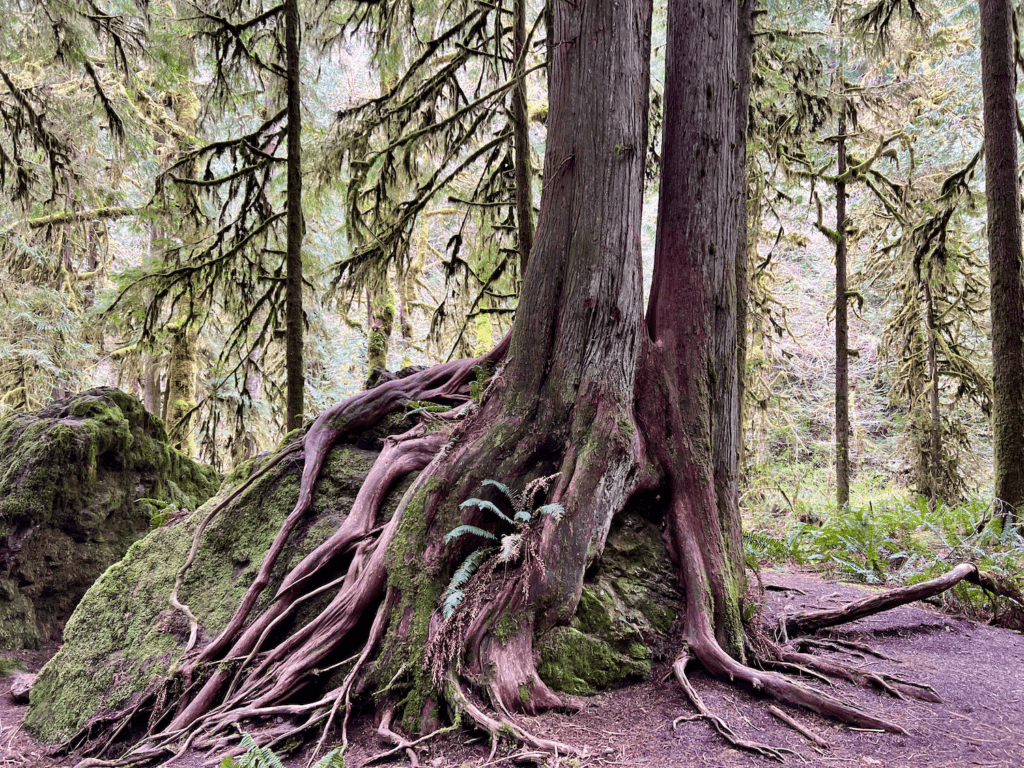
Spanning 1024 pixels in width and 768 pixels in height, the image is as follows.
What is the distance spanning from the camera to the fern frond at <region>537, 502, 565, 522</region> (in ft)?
9.76

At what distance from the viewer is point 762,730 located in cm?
259

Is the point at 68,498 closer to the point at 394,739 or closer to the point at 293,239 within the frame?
the point at 293,239

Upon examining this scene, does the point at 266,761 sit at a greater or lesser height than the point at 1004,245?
lesser

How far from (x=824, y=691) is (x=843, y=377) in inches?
261

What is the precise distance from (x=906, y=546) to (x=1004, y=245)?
3234 mm

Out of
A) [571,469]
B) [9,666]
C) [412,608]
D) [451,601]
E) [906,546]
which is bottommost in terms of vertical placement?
[9,666]

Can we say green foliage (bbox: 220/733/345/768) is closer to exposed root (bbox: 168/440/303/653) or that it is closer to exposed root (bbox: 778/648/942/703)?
exposed root (bbox: 168/440/303/653)

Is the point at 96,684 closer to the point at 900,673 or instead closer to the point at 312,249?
the point at 900,673

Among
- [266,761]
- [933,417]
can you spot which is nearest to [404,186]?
[266,761]

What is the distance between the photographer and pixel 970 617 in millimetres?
4359

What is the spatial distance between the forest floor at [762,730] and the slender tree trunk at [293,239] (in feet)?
10.7

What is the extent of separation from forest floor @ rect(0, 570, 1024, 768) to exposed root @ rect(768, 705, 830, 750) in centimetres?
3

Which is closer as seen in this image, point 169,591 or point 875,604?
point 875,604

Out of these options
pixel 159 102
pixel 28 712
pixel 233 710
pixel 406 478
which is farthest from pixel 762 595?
pixel 159 102
